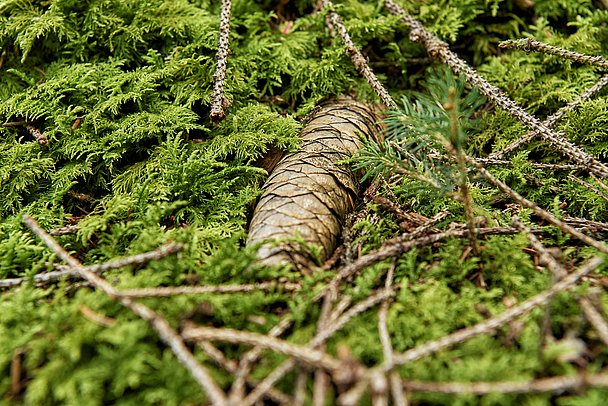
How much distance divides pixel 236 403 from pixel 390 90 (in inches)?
76.1

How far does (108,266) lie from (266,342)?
1.99 ft

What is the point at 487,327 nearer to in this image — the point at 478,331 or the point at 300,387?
Answer: the point at 478,331

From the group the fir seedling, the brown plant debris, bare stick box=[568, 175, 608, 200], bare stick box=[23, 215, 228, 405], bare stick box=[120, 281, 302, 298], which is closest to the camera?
bare stick box=[23, 215, 228, 405]

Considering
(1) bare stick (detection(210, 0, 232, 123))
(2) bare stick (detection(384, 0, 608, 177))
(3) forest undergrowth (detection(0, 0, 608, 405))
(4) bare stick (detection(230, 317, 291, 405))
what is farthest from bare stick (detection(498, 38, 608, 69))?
(4) bare stick (detection(230, 317, 291, 405))

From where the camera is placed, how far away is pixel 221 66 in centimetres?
229

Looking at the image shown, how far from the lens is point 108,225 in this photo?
74.0 inches

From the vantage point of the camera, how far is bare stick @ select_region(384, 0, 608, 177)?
196 centimetres

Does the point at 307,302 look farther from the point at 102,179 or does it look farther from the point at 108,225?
the point at 102,179

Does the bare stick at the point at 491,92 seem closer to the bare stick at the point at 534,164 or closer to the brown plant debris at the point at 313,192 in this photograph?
the bare stick at the point at 534,164

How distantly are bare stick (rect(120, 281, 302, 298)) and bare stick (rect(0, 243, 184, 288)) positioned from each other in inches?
4.7

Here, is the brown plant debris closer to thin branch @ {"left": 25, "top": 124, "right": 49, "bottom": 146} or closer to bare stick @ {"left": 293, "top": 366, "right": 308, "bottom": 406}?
bare stick @ {"left": 293, "top": 366, "right": 308, "bottom": 406}

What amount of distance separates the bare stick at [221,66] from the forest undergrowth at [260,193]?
1 cm

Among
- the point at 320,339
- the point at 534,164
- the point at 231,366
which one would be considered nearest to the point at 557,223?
the point at 534,164

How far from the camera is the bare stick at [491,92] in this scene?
6.44ft
